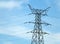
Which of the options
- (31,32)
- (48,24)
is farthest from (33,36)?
(48,24)

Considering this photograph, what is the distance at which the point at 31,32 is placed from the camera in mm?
61125

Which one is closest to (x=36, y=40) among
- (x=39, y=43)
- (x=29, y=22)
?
(x=39, y=43)

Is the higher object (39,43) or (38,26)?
(38,26)

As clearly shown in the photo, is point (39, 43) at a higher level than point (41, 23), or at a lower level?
lower

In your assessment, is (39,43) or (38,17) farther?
(38,17)

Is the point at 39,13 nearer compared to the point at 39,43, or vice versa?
the point at 39,43

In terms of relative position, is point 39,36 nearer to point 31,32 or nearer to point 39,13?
point 31,32

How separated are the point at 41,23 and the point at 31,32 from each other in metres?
3.77

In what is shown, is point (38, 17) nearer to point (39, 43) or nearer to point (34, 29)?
point (34, 29)

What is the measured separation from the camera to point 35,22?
62.4 m

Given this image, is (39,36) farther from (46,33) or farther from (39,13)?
(39,13)

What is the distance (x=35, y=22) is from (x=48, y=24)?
11.7ft

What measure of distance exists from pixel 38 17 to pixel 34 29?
391cm

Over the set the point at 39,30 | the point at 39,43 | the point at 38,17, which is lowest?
the point at 39,43
